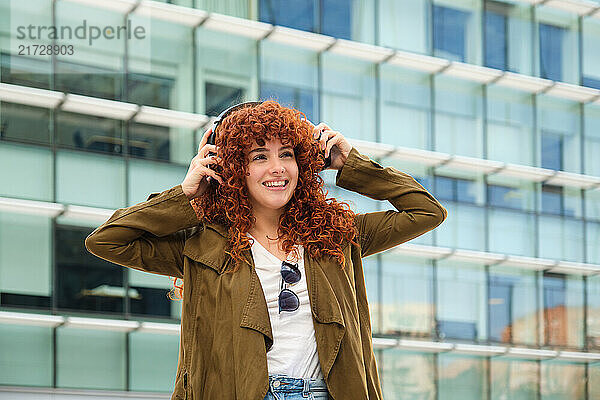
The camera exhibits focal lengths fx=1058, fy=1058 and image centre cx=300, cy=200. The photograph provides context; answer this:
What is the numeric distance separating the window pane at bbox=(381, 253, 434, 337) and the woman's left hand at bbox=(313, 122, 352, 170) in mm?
18076

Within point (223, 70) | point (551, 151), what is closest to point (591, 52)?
point (551, 151)

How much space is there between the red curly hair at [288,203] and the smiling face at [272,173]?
3 cm

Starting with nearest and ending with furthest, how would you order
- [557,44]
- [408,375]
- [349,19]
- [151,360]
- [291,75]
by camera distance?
1. [151,360]
2. [291,75]
3. [349,19]
4. [408,375]
5. [557,44]

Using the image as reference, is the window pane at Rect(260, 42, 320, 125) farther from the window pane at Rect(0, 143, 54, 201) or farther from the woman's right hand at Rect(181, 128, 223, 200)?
the woman's right hand at Rect(181, 128, 223, 200)

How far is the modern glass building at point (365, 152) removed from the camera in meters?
18.5

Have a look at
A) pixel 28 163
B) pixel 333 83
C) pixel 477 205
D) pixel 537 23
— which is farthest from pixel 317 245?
pixel 537 23

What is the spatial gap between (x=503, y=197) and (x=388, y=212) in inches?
798

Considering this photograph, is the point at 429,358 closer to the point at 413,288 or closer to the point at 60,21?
the point at 413,288

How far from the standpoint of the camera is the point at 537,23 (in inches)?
968

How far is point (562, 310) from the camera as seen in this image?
24.7m

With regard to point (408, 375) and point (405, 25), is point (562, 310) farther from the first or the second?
point (405, 25)

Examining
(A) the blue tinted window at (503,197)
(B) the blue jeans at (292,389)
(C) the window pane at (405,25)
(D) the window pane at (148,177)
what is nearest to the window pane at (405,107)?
(C) the window pane at (405,25)

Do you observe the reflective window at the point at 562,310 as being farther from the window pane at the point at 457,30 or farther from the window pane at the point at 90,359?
the window pane at the point at 90,359

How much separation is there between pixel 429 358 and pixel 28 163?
926 cm
